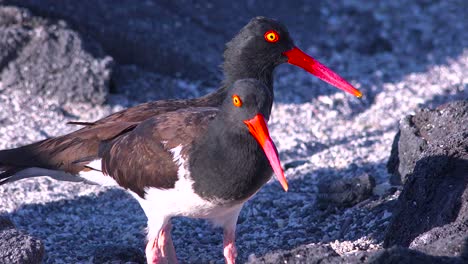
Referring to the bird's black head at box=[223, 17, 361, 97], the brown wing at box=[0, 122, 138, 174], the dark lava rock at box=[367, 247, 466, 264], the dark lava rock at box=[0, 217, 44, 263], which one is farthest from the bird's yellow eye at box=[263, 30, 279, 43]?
Answer: the dark lava rock at box=[367, 247, 466, 264]

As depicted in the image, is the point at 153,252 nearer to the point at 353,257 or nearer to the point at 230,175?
the point at 230,175

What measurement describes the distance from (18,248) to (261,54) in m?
2.53

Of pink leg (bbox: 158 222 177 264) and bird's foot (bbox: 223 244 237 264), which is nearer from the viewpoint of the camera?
bird's foot (bbox: 223 244 237 264)

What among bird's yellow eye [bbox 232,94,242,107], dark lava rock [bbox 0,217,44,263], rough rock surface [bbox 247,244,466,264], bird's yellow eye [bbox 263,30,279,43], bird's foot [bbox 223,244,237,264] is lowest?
dark lava rock [bbox 0,217,44,263]

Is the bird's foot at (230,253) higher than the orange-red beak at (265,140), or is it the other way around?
the orange-red beak at (265,140)

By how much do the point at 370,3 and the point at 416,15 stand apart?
0.71 metres

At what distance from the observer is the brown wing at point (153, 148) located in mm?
A: 5418

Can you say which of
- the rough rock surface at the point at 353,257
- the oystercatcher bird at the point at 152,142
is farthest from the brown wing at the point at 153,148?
the rough rock surface at the point at 353,257

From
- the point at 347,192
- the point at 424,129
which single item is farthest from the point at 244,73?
the point at 424,129

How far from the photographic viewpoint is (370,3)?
13.1 meters

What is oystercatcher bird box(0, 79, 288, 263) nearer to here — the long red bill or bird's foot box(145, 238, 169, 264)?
bird's foot box(145, 238, 169, 264)

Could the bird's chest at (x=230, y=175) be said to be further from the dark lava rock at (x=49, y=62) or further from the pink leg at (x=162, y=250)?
the dark lava rock at (x=49, y=62)

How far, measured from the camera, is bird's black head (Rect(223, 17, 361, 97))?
6941mm

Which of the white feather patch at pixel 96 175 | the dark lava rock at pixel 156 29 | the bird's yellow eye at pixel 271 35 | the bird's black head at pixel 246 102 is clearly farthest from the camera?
the dark lava rock at pixel 156 29
